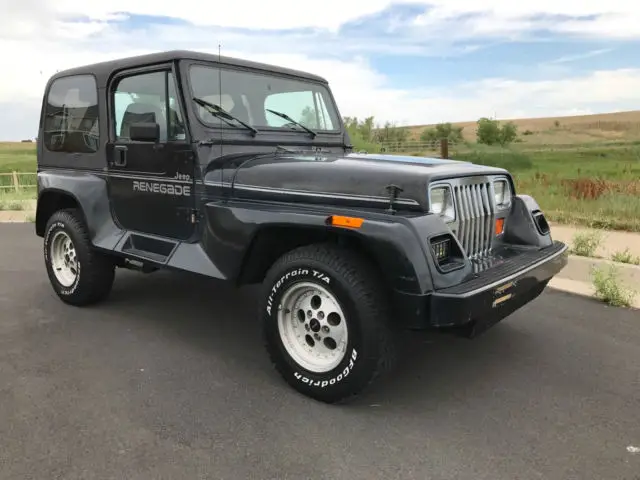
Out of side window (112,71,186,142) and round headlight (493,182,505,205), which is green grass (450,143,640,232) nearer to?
round headlight (493,182,505,205)

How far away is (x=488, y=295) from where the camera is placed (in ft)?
9.62

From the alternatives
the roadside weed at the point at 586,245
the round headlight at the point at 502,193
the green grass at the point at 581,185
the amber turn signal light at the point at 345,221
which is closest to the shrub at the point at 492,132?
the green grass at the point at 581,185

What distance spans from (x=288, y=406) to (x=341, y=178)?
4.32 ft

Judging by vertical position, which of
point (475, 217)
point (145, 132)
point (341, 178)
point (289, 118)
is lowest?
point (475, 217)

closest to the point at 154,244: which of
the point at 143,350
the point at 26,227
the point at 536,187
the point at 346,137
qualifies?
the point at 143,350

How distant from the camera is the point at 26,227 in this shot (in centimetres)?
1016

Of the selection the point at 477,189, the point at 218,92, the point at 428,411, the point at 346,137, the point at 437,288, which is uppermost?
the point at 218,92

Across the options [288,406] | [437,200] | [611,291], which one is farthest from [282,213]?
[611,291]

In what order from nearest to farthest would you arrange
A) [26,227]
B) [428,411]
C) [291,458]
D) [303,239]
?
1. [291,458]
2. [428,411]
3. [303,239]
4. [26,227]

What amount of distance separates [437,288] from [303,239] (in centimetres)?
93

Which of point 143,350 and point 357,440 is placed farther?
point 143,350

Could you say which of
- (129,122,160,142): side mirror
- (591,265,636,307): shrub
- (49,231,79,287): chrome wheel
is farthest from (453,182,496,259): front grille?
(49,231,79,287): chrome wheel

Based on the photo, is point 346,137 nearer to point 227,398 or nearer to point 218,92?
point 218,92

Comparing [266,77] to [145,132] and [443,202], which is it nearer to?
[145,132]
